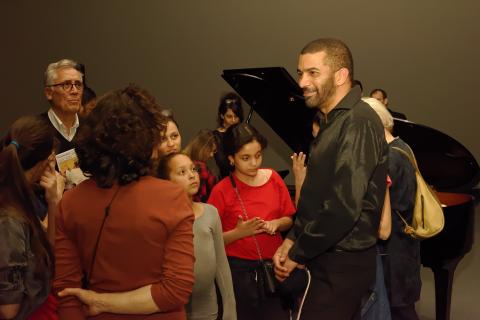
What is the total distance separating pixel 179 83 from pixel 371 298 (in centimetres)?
559

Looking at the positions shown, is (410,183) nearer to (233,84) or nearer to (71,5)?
(233,84)

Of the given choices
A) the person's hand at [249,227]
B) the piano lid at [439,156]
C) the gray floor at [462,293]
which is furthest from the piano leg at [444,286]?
the person's hand at [249,227]

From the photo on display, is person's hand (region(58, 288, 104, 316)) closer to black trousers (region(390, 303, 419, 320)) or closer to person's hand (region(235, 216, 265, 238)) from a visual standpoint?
person's hand (region(235, 216, 265, 238))

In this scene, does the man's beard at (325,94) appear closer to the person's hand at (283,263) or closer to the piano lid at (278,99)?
the person's hand at (283,263)

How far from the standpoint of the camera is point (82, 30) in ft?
24.7

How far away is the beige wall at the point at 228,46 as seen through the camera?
7008 mm

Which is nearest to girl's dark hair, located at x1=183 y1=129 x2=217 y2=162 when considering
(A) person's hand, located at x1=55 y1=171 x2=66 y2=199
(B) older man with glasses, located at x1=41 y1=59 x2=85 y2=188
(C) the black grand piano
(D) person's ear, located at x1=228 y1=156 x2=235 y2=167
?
(D) person's ear, located at x1=228 y1=156 x2=235 y2=167

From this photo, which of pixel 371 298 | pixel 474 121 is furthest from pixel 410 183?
pixel 474 121

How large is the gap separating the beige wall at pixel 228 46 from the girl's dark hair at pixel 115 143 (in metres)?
5.67

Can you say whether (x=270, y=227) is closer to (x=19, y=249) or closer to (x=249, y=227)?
(x=249, y=227)

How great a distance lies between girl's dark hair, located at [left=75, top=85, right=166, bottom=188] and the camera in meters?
1.58

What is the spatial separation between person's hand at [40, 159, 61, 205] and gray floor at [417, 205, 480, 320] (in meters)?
2.72

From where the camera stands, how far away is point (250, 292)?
9.60ft

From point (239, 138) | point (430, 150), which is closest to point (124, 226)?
point (239, 138)
